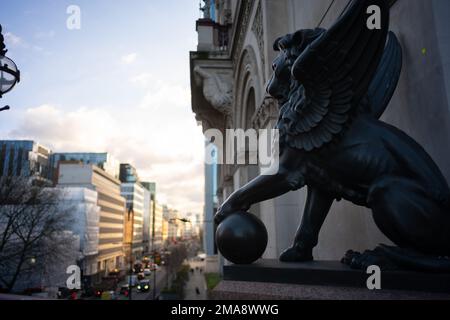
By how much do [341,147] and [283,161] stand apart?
0.51 meters

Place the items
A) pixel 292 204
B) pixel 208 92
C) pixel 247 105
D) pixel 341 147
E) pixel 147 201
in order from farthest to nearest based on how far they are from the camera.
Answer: pixel 147 201
pixel 208 92
pixel 247 105
pixel 292 204
pixel 341 147

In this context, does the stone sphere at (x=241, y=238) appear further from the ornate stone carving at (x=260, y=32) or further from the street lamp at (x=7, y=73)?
the ornate stone carving at (x=260, y=32)

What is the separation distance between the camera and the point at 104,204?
192ft

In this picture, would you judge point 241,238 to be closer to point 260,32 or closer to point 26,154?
point 260,32

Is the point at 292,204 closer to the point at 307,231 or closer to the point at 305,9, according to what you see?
the point at 307,231

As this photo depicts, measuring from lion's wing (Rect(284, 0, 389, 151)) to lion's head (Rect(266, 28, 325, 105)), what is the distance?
0.28m

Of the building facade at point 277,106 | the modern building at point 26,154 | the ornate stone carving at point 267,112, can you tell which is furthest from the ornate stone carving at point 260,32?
the modern building at point 26,154

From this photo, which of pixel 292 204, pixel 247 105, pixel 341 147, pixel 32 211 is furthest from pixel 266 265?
pixel 32 211

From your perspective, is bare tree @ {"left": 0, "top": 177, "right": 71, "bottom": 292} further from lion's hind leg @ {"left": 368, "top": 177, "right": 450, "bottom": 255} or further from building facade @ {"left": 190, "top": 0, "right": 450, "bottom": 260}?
lion's hind leg @ {"left": 368, "top": 177, "right": 450, "bottom": 255}

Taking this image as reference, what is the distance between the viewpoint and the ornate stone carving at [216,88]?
44.8ft

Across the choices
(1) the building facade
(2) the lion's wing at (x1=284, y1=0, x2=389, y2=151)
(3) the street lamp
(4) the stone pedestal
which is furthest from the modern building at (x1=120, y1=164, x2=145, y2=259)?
(2) the lion's wing at (x1=284, y1=0, x2=389, y2=151)

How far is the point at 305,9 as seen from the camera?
6.36 metres

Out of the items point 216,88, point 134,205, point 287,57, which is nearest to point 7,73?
point 287,57

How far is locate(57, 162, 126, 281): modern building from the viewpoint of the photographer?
54500 millimetres
